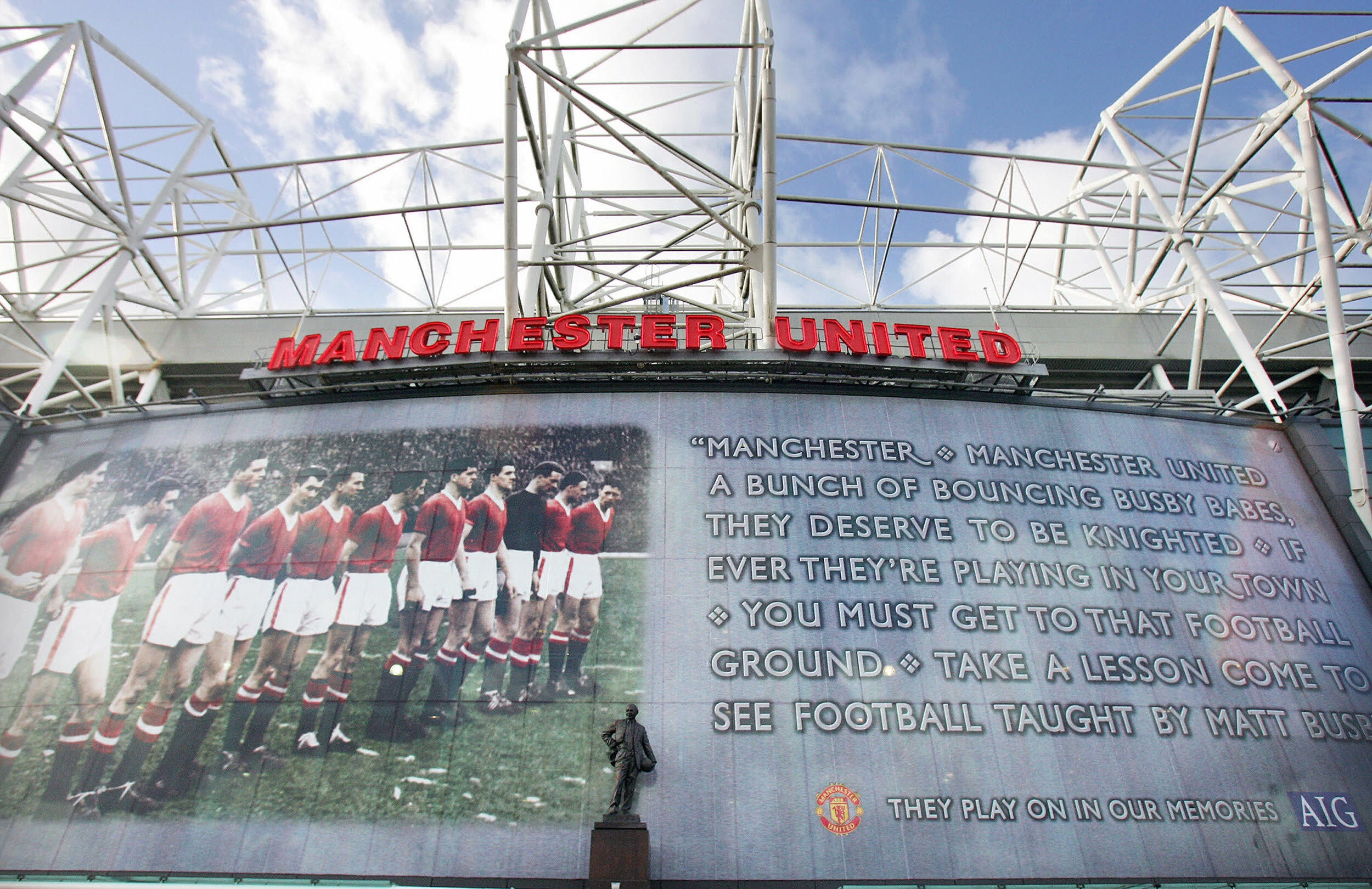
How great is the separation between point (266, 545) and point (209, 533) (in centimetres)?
200

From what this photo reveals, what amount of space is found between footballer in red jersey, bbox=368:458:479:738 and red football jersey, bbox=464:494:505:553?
0.76 ft

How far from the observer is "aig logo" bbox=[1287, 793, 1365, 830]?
17422 mm

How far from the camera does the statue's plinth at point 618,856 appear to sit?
15.2 m

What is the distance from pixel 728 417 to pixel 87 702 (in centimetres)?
1886

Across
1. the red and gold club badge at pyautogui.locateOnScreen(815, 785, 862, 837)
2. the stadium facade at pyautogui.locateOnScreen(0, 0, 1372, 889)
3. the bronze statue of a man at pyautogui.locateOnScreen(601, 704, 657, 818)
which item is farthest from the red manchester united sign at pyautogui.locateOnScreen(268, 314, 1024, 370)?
the red and gold club badge at pyautogui.locateOnScreen(815, 785, 862, 837)

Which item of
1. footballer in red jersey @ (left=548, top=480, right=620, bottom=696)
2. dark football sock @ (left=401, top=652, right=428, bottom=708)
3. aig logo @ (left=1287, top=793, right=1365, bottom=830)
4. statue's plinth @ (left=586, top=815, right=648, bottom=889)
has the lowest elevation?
statue's plinth @ (left=586, top=815, right=648, bottom=889)

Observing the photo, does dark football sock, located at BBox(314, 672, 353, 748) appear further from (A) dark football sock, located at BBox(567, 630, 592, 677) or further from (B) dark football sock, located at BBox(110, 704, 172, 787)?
(A) dark football sock, located at BBox(567, 630, 592, 677)

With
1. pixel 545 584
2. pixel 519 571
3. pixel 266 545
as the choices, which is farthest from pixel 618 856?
pixel 266 545

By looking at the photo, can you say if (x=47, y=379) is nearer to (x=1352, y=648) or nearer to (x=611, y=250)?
(x=611, y=250)

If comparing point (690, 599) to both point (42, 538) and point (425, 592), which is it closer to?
point (425, 592)

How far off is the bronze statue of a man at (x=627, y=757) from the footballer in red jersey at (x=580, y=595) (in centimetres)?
161

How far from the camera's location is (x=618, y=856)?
15.3 metres

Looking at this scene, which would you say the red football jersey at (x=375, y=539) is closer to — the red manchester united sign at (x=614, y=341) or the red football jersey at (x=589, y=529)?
the red football jersey at (x=589, y=529)

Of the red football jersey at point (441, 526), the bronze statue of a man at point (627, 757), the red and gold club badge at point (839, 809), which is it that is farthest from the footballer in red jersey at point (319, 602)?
the red and gold club badge at point (839, 809)
